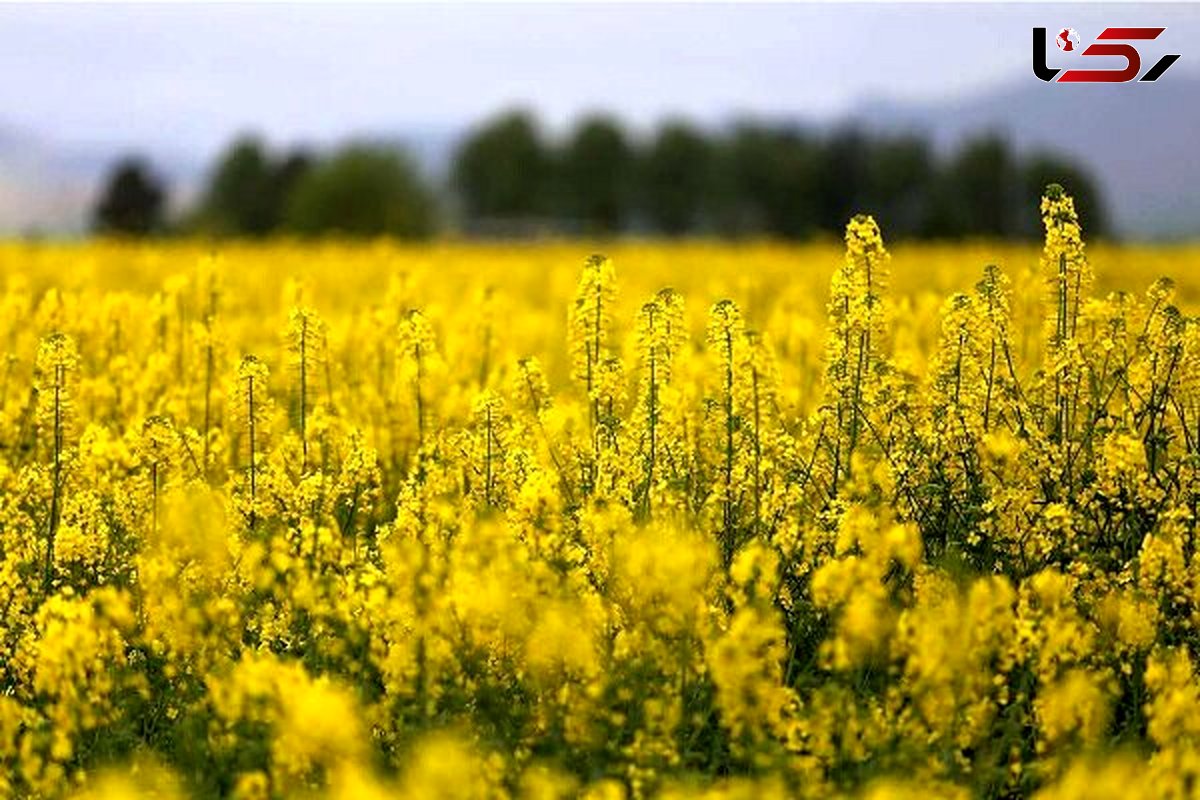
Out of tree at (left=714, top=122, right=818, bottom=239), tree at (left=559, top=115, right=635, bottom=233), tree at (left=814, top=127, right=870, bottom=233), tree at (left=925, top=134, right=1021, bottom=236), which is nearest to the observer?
tree at (left=925, top=134, right=1021, bottom=236)

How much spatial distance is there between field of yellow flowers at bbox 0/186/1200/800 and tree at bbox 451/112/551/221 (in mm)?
91204

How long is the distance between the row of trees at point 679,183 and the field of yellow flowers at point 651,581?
223 feet

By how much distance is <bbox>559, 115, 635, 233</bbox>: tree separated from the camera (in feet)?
327

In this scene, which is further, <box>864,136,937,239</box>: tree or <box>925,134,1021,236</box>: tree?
<box>864,136,937,239</box>: tree

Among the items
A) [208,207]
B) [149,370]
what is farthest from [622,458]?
[208,207]

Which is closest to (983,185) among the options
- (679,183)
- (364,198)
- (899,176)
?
(899,176)

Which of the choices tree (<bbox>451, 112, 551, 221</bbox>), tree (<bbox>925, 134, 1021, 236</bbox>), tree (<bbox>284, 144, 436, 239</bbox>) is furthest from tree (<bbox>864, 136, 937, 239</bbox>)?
tree (<bbox>284, 144, 436, 239</bbox>)

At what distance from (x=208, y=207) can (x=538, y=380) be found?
8968 centimetres

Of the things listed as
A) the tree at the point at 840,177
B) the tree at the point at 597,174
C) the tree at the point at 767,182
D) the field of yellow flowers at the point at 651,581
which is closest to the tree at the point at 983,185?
the tree at the point at 840,177

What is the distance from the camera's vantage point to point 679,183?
10369 centimetres

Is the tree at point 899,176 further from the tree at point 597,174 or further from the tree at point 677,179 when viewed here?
the tree at point 597,174

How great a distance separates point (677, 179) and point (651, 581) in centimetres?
10016

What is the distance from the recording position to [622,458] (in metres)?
6.48

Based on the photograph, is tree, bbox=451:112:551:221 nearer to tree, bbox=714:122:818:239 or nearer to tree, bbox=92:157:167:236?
tree, bbox=714:122:818:239
